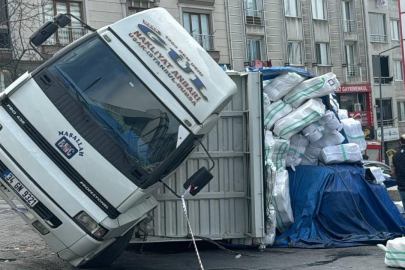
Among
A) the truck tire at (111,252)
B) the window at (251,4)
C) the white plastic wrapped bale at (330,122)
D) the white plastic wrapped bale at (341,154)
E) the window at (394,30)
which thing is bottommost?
the truck tire at (111,252)

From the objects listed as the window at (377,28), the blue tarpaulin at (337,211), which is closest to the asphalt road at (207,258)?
the blue tarpaulin at (337,211)

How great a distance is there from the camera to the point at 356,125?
11844 millimetres

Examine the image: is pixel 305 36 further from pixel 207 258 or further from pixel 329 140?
pixel 207 258

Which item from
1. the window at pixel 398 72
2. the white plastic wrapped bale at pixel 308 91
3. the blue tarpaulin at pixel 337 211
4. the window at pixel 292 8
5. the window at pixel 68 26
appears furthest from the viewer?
the window at pixel 398 72

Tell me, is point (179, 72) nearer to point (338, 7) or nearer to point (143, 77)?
point (143, 77)

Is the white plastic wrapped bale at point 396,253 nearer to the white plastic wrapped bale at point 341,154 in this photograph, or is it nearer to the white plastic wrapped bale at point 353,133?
the white plastic wrapped bale at point 341,154

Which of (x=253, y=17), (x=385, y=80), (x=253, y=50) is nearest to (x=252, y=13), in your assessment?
(x=253, y=17)

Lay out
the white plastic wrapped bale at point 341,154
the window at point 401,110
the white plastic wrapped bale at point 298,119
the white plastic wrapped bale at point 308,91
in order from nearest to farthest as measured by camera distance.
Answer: the white plastic wrapped bale at point 298,119 < the white plastic wrapped bale at point 308,91 < the white plastic wrapped bale at point 341,154 < the window at point 401,110

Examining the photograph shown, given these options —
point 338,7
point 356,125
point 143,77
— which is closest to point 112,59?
point 143,77

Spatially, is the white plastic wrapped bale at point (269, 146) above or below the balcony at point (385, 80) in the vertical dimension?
below

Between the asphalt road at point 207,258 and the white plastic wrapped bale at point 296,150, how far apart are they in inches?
60.1

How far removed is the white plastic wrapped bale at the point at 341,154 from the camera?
10781 mm

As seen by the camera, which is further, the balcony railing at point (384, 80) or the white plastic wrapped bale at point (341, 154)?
the balcony railing at point (384, 80)

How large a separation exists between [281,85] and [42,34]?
416 cm
